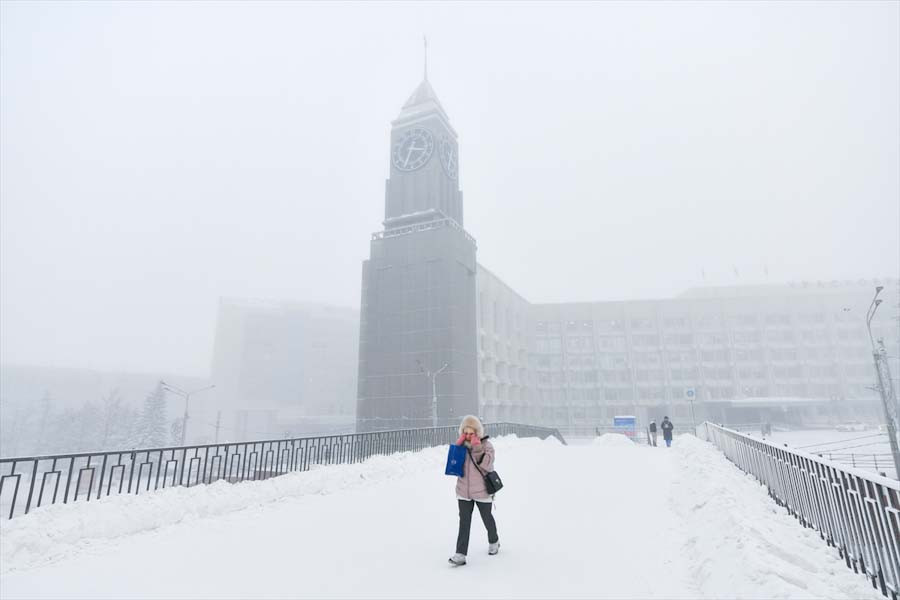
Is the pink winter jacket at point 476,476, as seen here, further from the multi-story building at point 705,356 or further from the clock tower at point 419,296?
the multi-story building at point 705,356

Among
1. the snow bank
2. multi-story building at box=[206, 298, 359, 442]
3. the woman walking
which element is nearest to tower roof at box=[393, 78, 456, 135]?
the snow bank

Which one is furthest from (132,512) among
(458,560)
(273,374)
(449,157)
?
(273,374)

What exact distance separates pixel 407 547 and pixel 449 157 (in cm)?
5000

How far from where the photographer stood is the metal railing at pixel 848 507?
4.02m

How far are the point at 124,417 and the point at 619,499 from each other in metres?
102

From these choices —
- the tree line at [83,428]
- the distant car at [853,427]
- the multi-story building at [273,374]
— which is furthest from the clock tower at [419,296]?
the multi-story building at [273,374]

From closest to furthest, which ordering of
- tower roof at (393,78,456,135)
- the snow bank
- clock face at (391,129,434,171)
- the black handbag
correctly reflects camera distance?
the black handbag < the snow bank < clock face at (391,129,434,171) < tower roof at (393,78,456,135)

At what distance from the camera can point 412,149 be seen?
50.2 meters

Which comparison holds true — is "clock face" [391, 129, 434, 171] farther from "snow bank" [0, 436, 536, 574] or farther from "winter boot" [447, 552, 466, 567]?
"winter boot" [447, 552, 466, 567]

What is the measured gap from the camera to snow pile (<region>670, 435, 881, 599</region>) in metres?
3.93

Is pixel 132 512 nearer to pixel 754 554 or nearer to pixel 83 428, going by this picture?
pixel 754 554

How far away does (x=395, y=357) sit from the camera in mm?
44031

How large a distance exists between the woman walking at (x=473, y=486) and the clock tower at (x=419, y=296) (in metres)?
34.7

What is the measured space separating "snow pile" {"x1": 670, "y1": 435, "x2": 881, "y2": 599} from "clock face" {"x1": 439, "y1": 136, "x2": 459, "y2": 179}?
4692 centimetres
